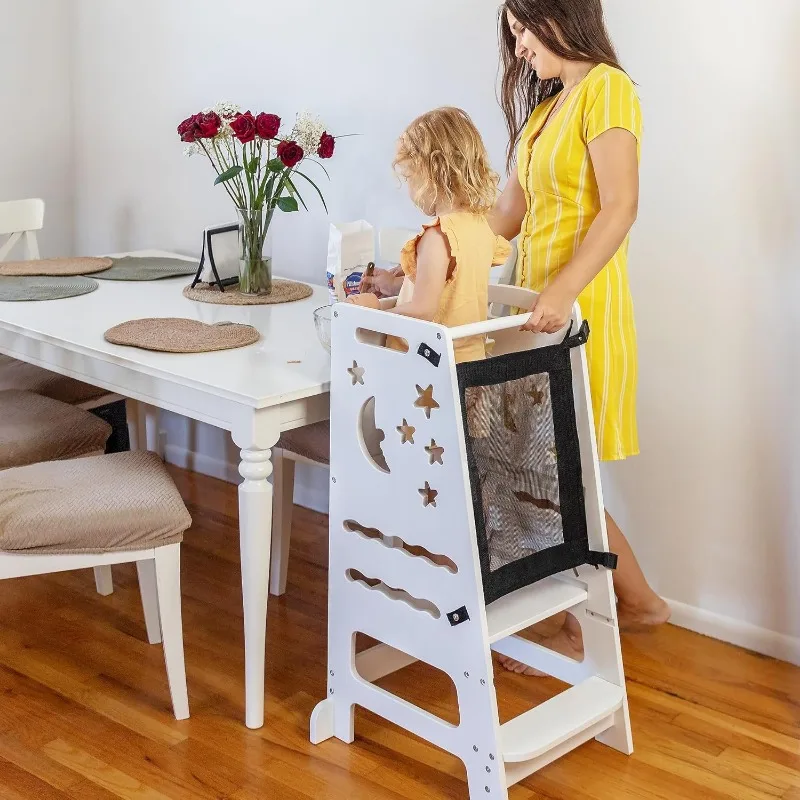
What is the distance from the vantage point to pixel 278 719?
6.87 ft

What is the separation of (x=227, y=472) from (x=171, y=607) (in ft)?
4.33

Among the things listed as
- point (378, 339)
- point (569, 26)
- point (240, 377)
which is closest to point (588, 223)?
point (569, 26)

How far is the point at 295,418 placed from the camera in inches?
76.5

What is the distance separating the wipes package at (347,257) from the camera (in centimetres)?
223

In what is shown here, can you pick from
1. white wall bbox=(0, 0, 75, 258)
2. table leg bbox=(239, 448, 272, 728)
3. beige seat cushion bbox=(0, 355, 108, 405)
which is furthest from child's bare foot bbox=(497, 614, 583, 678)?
white wall bbox=(0, 0, 75, 258)

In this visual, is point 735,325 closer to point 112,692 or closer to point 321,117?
point 321,117

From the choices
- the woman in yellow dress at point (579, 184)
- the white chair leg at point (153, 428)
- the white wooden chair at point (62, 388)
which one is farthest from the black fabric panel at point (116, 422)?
the woman in yellow dress at point (579, 184)

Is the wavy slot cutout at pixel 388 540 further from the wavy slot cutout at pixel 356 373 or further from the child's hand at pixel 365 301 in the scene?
the child's hand at pixel 365 301

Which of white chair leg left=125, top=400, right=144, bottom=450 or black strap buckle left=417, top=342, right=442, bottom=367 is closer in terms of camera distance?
black strap buckle left=417, top=342, right=442, bottom=367

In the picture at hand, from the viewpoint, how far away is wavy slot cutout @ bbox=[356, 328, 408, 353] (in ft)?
6.16

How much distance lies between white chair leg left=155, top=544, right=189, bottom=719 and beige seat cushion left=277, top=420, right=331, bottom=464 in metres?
0.47

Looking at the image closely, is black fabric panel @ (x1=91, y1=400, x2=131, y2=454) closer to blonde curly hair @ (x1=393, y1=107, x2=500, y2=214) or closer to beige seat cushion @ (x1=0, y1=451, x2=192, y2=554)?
beige seat cushion @ (x1=0, y1=451, x2=192, y2=554)

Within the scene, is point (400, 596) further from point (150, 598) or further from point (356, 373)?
point (150, 598)

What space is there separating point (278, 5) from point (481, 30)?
25.7 inches
